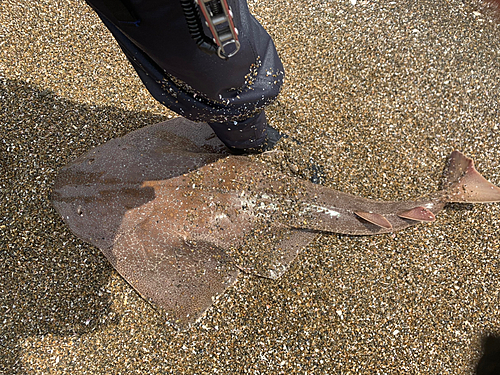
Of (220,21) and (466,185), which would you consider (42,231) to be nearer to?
(220,21)

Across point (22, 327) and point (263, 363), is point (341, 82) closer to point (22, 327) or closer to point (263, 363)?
point (263, 363)

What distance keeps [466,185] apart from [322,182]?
4.23ft

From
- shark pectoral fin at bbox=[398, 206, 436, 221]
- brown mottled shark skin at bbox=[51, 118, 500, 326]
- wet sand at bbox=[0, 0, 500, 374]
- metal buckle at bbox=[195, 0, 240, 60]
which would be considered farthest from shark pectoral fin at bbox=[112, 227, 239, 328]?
metal buckle at bbox=[195, 0, 240, 60]

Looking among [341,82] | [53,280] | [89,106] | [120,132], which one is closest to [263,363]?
[53,280]

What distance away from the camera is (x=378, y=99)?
3.38 meters

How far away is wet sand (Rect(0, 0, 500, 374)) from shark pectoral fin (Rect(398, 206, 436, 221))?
0.22 meters

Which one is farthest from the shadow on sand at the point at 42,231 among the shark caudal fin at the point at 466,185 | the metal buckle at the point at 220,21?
the shark caudal fin at the point at 466,185

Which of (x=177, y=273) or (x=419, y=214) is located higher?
(x=419, y=214)

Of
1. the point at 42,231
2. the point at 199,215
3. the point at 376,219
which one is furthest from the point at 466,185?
the point at 42,231

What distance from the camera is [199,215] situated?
2779 millimetres

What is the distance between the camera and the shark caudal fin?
2.96m

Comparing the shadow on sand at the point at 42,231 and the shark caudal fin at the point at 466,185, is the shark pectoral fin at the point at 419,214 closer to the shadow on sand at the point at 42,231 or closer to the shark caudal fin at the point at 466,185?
the shark caudal fin at the point at 466,185

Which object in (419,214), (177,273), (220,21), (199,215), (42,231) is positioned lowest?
(177,273)

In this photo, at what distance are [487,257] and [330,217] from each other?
1473mm
